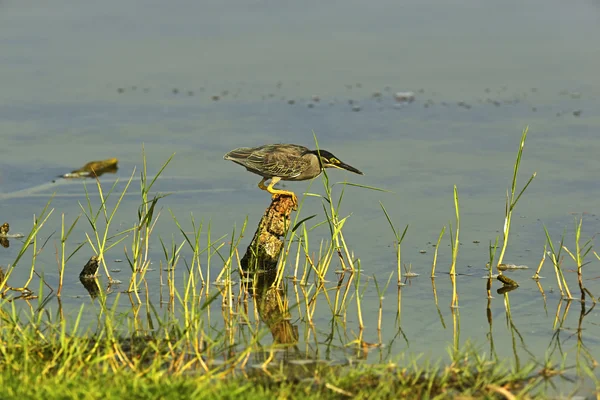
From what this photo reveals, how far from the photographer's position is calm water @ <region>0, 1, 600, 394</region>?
7070mm

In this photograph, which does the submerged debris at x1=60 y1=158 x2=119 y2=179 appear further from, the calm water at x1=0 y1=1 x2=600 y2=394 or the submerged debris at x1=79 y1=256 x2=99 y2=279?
the submerged debris at x1=79 y1=256 x2=99 y2=279

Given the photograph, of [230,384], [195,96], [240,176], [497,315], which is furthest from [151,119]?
[230,384]

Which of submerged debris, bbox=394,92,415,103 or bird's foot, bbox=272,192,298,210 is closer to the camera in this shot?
bird's foot, bbox=272,192,298,210

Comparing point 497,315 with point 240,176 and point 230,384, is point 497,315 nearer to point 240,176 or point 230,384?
point 230,384

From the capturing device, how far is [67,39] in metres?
14.5

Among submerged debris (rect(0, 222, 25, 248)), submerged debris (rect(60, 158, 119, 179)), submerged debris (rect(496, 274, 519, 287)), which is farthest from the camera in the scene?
submerged debris (rect(60, 158, 119, 179))

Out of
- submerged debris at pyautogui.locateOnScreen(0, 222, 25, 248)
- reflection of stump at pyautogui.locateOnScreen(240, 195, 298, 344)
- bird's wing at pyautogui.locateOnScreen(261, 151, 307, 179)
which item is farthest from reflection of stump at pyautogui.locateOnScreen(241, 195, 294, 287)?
submerged debris at pyautogui.locateOnScreen(0, 222, 25, 248)

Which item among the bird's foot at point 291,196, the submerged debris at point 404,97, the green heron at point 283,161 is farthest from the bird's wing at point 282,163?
the submerged debris at point 404,97

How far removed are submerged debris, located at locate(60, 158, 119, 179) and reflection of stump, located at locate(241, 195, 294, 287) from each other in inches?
113

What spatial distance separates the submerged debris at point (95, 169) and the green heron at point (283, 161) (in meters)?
2.12

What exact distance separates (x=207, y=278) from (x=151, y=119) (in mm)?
5372

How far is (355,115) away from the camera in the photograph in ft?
36.9

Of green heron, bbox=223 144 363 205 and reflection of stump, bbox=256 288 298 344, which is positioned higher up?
green heron, bbox=223 144 363 205

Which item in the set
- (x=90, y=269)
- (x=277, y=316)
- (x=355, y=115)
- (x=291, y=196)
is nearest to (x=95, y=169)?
(x=291, y=196)
